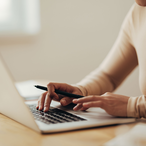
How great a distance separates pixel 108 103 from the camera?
57 cm

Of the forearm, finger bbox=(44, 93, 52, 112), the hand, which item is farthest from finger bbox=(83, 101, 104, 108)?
the forearm

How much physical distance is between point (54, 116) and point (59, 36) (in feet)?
6.40

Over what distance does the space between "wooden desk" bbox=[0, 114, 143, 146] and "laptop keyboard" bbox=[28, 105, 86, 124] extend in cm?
5

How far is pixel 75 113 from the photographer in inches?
22.4

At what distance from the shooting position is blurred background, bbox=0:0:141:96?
229 cm

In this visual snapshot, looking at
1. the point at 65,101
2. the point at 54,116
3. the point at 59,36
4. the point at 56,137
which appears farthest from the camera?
the point at 59,36

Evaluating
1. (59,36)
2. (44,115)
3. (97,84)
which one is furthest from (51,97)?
(59,36)

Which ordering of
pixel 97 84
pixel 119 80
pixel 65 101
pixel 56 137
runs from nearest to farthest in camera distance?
pixel 56 137, pixel 65 101, pixel 97 84, pixel 119 80

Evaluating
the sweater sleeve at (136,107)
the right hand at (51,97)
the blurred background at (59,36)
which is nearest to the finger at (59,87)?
the right hand at (51,97)

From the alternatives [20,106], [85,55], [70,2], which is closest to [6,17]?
[70,2]

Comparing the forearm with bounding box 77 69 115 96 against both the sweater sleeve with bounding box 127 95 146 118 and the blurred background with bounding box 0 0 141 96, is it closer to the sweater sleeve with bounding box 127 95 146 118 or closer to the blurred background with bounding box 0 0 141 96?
the sweater sleeve with bounding box 127 95 146 118

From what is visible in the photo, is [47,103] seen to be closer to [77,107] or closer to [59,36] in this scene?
[77,107]

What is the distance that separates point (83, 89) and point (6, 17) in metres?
1.71

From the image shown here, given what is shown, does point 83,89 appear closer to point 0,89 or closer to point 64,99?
point 64,99
